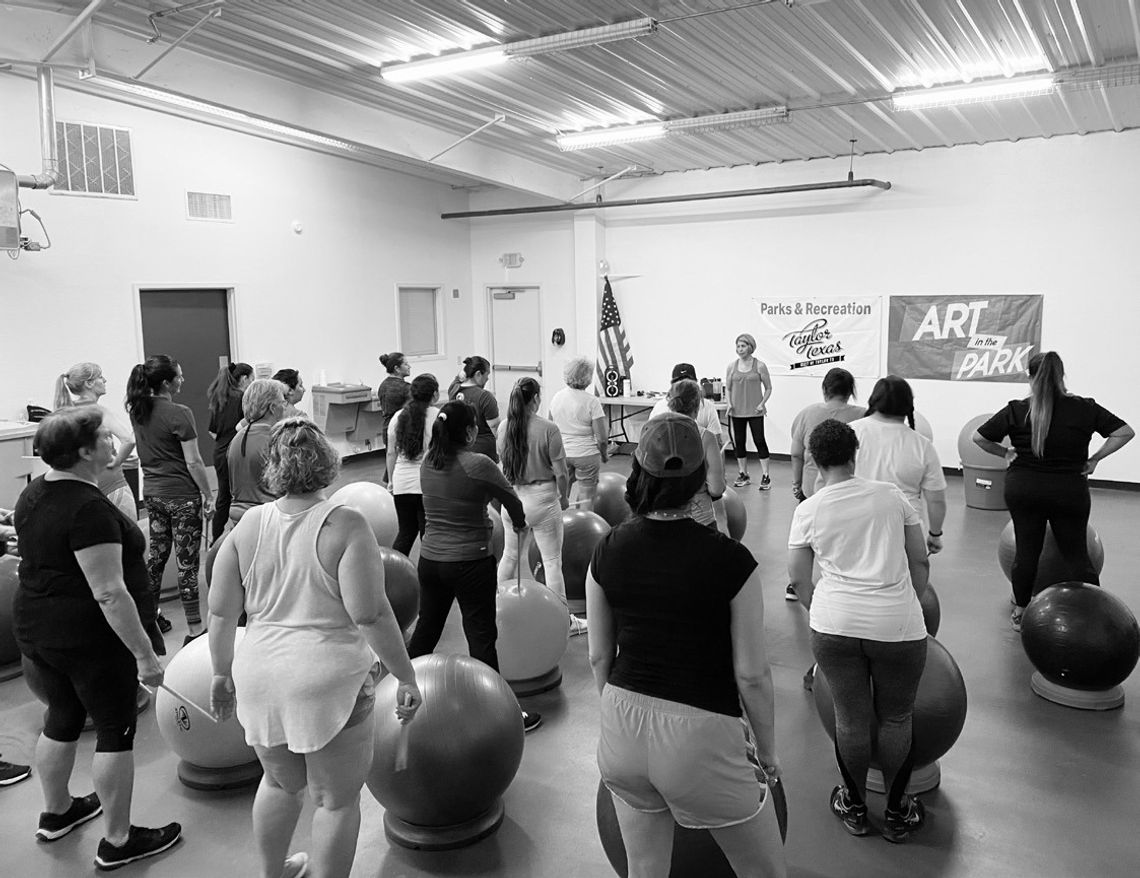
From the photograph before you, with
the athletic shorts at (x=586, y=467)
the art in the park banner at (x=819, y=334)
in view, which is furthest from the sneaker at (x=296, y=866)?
the art in the park banner at (x=819, y=334)

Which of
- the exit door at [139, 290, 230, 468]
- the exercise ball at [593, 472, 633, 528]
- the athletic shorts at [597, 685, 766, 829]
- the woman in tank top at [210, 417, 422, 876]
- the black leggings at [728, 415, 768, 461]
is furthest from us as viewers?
the black leggings at [728, 415, 768, 461]

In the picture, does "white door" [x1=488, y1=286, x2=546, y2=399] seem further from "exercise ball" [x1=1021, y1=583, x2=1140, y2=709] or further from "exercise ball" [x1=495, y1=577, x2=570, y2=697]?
"exercise ball" [x1=1021, y1=583, x2=1140, y2=709]

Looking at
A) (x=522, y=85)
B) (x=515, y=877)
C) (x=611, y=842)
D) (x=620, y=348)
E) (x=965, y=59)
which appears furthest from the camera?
(x=620, y=348)

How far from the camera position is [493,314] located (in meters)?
14.0

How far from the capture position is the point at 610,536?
88.2 inches

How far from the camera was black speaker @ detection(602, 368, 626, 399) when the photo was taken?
1277 cm

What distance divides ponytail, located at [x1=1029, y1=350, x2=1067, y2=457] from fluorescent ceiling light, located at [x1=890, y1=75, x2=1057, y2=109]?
12.6ft

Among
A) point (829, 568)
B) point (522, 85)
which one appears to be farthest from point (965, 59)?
point (829, 568)

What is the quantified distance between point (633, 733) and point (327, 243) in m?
10.3

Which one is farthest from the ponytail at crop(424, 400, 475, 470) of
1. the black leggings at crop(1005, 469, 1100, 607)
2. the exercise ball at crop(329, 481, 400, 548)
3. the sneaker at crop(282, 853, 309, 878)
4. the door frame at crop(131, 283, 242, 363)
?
the door frame at crop(131, 283, 242, 363)

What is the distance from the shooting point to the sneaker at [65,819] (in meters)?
3.39

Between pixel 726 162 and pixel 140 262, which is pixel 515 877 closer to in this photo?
pixel 140 262

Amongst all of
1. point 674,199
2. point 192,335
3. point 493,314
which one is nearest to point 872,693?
point 192,335

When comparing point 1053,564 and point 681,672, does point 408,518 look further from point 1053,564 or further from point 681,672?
point 1053,564
